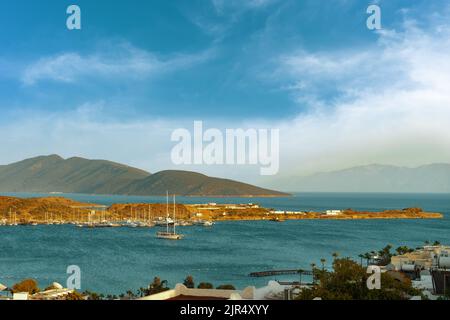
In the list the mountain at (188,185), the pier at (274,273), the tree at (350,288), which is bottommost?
the pier at (274,273)

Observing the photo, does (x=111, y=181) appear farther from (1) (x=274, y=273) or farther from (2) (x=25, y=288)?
(2) (x=25, y=288)

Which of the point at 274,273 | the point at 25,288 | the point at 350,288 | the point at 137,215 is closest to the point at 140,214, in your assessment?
the point at 137,215

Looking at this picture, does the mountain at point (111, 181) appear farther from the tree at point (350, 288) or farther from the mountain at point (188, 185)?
the tree at point (350, 288)

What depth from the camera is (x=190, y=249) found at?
48219 mm

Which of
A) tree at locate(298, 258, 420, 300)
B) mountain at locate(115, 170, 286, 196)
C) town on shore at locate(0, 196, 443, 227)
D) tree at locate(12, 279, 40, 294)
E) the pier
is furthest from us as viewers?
mountain at locate(115, 170, 286, 196)

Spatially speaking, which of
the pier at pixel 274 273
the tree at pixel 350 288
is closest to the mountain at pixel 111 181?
the pier at pixel 274 273

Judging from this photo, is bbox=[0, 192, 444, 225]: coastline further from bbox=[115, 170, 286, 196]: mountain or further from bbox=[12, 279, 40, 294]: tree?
bbox=[12, 279, 40, 294]: tree

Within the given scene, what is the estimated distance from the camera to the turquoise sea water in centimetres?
3378

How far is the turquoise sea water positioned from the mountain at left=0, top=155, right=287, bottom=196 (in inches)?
2319

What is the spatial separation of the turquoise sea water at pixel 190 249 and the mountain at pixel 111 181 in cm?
5889

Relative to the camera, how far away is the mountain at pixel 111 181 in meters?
132

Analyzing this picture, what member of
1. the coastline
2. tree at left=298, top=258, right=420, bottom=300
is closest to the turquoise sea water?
the coastline

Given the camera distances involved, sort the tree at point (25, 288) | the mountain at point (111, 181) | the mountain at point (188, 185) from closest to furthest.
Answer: the tree at point (25, 288) → the mountain at point (188, 185) → the mountain at point (111, 181)
